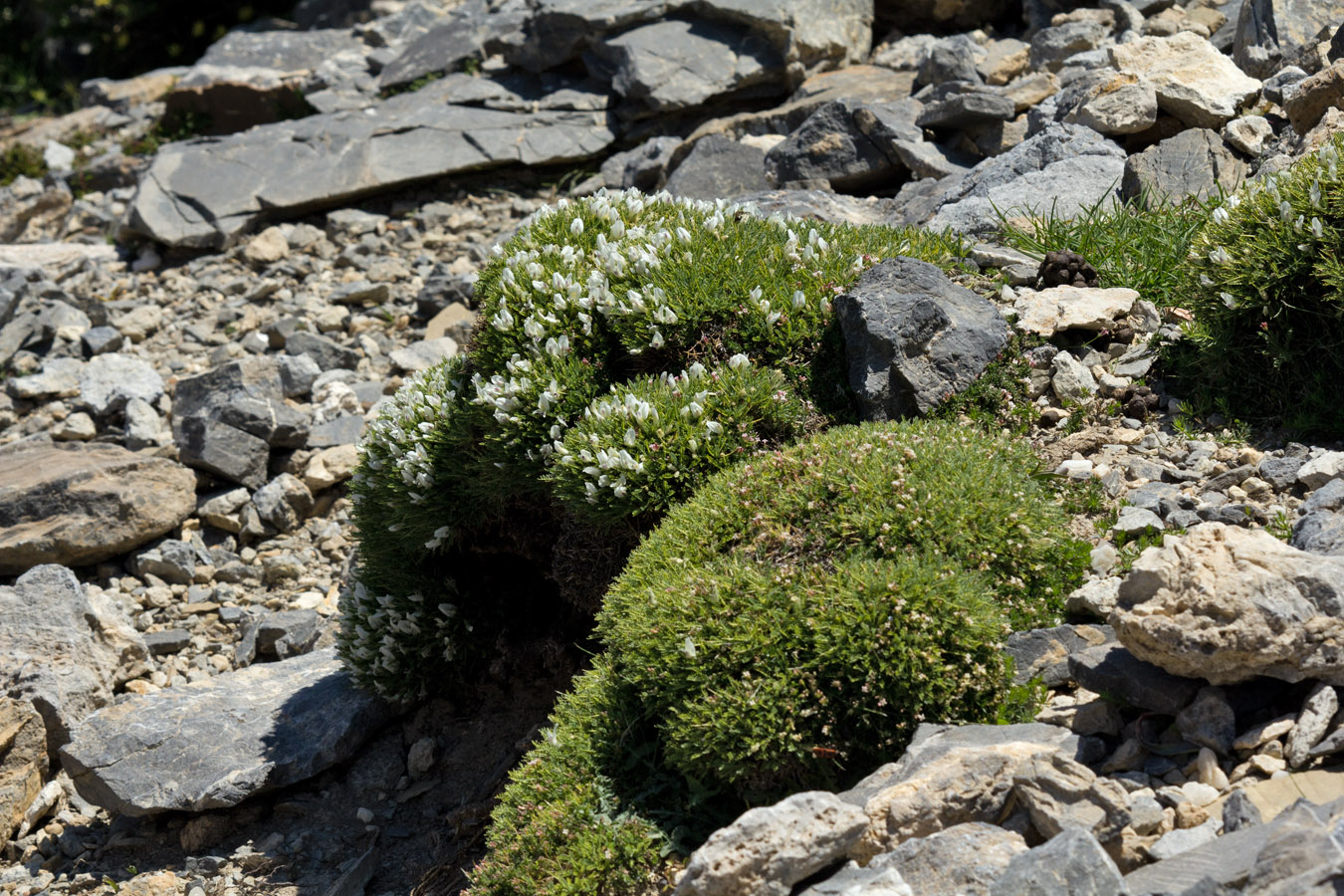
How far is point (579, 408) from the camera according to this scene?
6480 millimetres

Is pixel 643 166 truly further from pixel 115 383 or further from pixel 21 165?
pixel 21 165

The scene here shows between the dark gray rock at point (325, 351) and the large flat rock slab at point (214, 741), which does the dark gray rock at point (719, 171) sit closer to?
the dark gray rock at point (325, 351)

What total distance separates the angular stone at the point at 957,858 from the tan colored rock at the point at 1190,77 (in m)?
6.91

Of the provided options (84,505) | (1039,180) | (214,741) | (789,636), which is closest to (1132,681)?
(789,636)

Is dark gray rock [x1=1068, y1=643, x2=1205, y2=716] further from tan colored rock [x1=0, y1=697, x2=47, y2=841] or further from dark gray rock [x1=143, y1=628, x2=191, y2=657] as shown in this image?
dark gray rock [x1=143, y1=628, x2=191, y2=657]

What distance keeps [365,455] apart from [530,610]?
1.54 m

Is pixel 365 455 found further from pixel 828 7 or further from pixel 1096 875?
pixel 828 7

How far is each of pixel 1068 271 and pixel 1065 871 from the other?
4.54 metres

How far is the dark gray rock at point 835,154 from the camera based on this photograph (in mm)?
10477

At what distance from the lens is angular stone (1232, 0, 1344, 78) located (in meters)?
9.23

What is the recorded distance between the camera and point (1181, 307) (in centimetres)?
687

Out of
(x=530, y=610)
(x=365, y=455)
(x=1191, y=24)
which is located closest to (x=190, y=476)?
(x=365, y=455)

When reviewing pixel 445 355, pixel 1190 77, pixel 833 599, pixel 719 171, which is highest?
pixel 1190 77

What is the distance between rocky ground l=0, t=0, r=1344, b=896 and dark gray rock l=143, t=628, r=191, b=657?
34 millimetres
